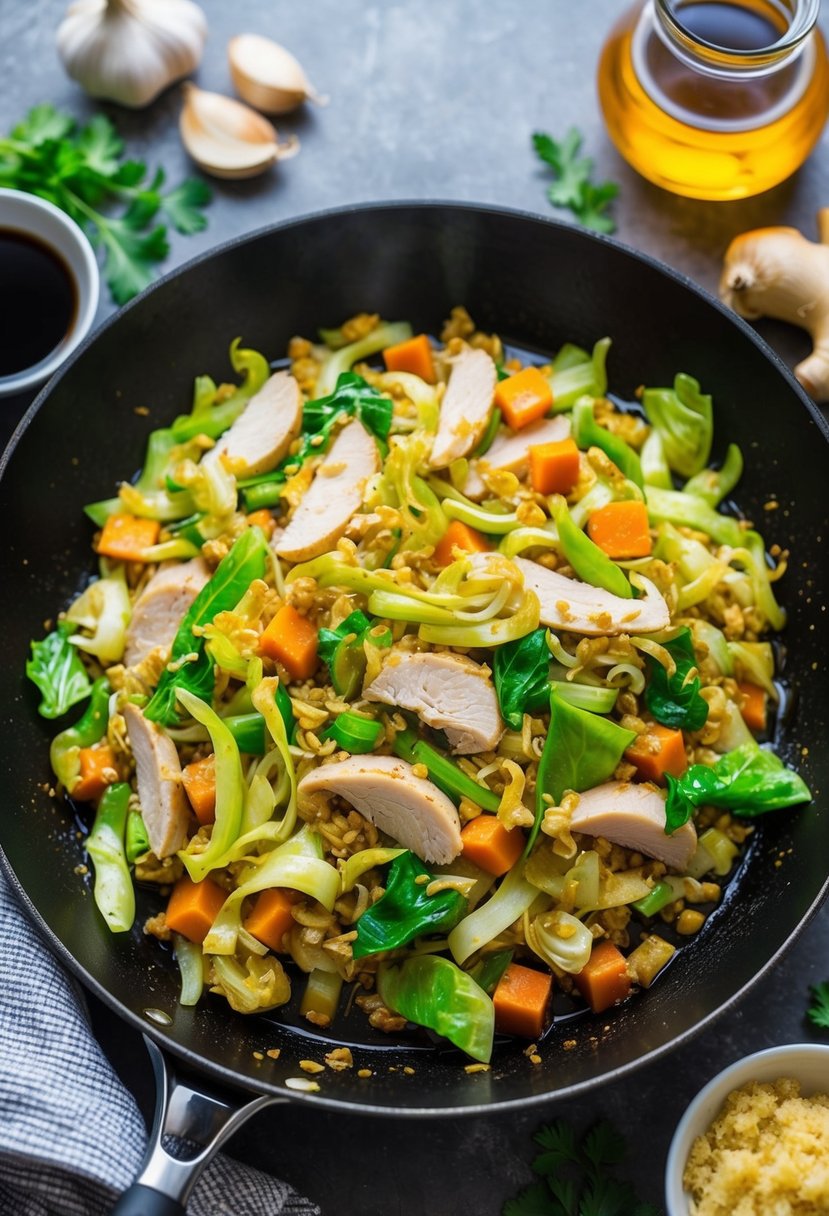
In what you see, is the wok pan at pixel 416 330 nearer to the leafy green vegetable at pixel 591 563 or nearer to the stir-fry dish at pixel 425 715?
the stir-fry dish at pixel 425 715

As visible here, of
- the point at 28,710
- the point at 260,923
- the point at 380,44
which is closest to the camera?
the point at 260,923

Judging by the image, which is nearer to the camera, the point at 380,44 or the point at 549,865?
the point at 549,865

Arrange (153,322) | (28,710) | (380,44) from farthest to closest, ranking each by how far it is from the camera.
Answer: (380,44)
(153,322)
(28,710)

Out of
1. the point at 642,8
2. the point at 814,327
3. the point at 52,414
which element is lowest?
the point at 52,414

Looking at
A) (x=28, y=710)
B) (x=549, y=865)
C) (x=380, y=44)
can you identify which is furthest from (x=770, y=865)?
(x=380, y=44)

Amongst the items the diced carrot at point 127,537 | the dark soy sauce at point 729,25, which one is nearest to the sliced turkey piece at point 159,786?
the diced carrot at point 127,537

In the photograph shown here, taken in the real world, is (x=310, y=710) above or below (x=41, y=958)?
above

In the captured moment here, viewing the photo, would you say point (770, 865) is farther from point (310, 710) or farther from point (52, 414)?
point (52, 414)
